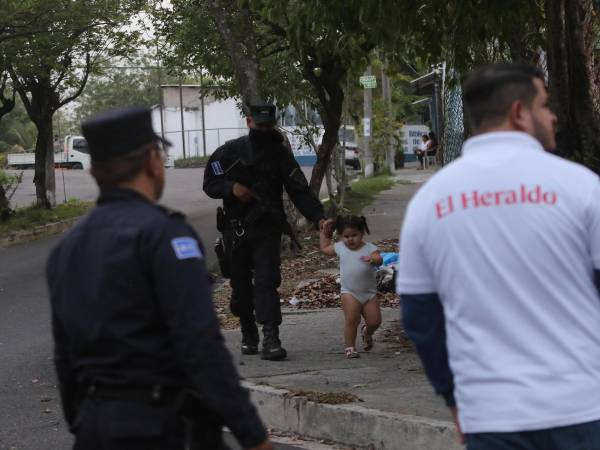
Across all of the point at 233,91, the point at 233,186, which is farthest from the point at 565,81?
the point at 233,91

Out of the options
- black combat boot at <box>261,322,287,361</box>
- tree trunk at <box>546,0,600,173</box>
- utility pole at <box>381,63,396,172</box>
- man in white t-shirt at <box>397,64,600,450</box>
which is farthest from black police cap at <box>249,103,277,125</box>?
utility pole at <box>381,63,396,172</box>

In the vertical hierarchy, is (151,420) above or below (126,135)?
below

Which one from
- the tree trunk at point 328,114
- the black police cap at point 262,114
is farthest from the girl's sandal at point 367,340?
the tree trunk at point 328,114

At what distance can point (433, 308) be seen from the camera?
3.34m

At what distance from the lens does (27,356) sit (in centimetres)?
987

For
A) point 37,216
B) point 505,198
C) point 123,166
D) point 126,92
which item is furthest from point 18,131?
point 505,198

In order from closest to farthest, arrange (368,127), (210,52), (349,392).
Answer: (349,392) < (210,52) < (368,127)

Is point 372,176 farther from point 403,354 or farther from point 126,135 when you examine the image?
point 126,135

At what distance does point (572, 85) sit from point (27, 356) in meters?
5.28

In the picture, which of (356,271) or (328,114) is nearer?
(356,271)

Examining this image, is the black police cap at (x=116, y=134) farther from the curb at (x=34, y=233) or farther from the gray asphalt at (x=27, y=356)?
the curb at (x=34, y=233)

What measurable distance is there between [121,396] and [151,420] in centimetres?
11

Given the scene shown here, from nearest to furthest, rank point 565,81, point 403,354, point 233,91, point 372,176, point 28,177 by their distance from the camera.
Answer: point 565,81 → point 403,354 → point 233,91 → point 372,176 → point 28,177

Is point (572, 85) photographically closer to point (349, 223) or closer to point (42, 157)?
point (349, 223)
